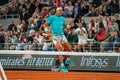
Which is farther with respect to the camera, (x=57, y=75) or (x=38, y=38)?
(x=38, y=38)

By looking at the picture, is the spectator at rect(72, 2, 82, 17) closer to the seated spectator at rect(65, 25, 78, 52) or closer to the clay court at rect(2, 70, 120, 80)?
the seated spectator at rect(65, 25, 78, 52)

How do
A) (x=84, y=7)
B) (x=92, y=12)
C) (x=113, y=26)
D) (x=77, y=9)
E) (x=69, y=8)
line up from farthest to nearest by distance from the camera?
1. (x=69, y=8)
2. (x=84, y=7)
3. (x=77, y=9)
4. (x=92, y=12)
5. (x=113, y=26)

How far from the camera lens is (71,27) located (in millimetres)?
17859

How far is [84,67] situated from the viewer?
16.6m

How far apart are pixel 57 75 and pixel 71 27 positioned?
3803 mm

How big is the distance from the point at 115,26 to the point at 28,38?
13.6ft

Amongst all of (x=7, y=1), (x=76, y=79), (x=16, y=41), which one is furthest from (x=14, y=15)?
(x=76, y=79)

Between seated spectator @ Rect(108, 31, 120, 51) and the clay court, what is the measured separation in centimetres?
104

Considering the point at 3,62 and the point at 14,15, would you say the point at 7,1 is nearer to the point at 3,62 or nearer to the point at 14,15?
the point at 14,15

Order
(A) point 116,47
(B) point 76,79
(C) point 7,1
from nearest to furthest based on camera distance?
1. (B) point 76,79
2. (A) point 116,47
3. (C) point 7,1

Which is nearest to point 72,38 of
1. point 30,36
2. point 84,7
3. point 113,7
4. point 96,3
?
point 30,36

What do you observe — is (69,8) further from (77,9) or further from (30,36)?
(30,36)

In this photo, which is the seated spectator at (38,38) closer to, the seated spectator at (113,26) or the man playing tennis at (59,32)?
the seated spectator at (113,26)

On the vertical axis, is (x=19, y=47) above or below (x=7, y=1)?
below
